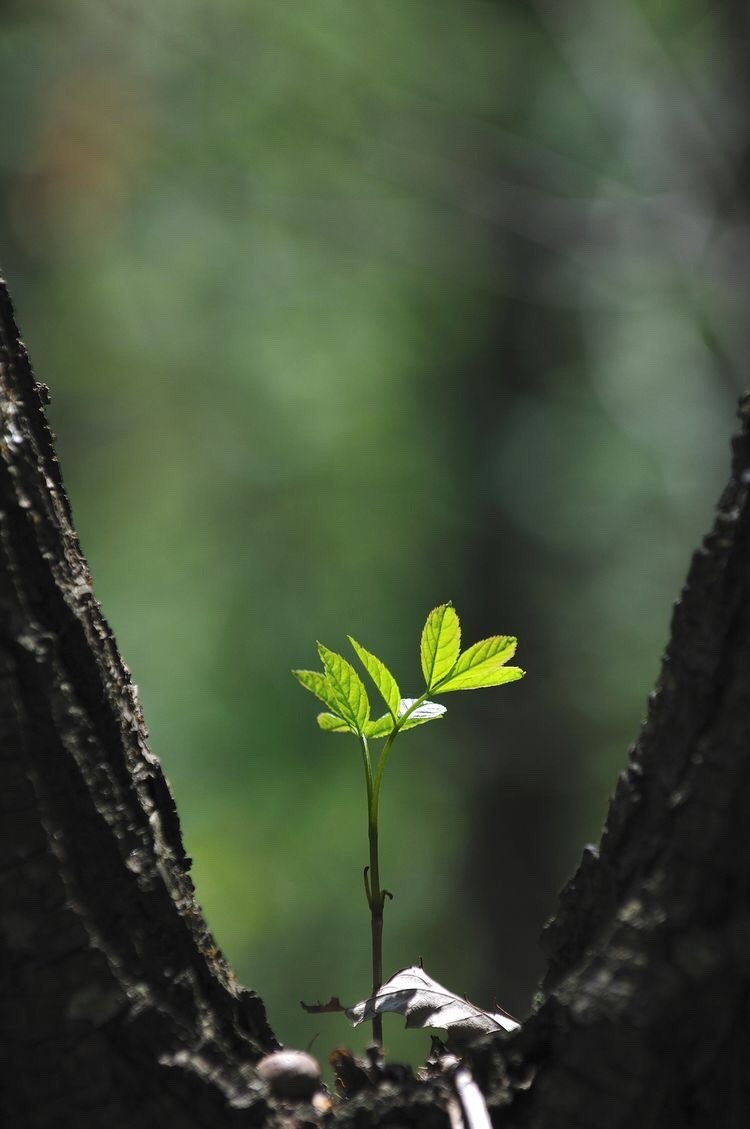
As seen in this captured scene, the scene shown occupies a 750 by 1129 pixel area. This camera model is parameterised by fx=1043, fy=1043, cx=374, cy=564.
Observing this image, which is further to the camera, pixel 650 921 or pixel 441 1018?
pixel 441 1018

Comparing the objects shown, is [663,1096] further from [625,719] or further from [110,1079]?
[625,719]

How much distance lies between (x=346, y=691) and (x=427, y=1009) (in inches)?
13.4

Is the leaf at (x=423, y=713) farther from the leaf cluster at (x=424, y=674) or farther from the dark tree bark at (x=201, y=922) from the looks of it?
the dark tree bark at (x=201, y=922)

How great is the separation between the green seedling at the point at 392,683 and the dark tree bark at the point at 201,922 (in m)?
0.23

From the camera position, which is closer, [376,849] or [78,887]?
[78,887]

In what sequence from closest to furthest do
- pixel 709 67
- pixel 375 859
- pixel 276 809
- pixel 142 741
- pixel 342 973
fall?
pixel 142 741 < pixel 375 859 < pixel 709 67 < pixel 276 809 < pixel 342 973

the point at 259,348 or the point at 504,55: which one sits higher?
the point at 504,55

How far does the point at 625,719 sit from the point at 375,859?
31.4 feet

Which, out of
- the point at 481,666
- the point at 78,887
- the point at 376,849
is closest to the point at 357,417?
the point at 481,666

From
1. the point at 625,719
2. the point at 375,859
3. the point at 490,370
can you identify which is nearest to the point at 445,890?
the point at 625,719

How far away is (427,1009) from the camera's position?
109 centimetres

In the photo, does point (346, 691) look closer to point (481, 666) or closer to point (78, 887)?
point (481, 666)

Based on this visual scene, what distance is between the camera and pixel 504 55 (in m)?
10.3

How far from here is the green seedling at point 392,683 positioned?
1.12 metres
